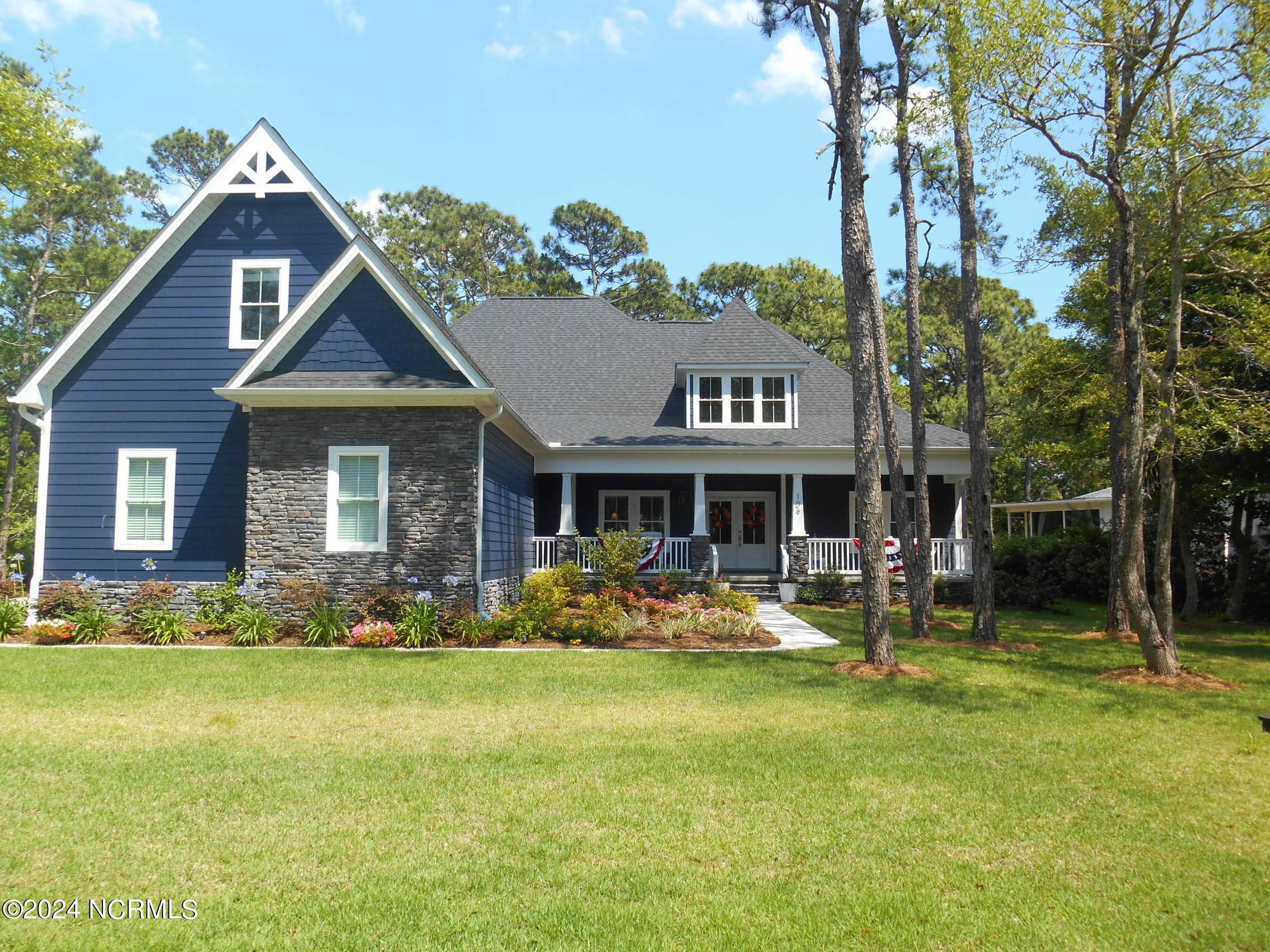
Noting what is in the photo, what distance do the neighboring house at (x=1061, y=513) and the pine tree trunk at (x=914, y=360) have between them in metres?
10.5

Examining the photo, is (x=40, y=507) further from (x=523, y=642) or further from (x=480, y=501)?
(x=523, y=642)

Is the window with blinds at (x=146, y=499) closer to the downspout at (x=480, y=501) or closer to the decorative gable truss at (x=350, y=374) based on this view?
the decorative gable truss at (x=350, y=374)

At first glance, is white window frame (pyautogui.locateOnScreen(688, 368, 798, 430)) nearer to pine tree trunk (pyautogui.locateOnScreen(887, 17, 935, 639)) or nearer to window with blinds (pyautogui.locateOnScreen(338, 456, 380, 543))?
pine tree trunk (pyautogui.locateOnScreen(887, 17, 935, 639))

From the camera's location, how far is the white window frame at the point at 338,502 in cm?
1260

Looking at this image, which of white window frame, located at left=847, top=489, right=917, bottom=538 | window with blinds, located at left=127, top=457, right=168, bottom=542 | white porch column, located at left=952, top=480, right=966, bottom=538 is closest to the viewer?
window with blinds, located at left=127, top=457, right=168, bottom=542

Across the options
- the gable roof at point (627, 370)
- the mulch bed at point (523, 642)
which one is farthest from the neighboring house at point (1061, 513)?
the mulch bed at point (523, 642)

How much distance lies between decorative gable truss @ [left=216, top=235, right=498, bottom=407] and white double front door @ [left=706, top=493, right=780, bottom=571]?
1018cm

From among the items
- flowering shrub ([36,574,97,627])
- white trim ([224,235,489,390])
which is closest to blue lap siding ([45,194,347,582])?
flowering shrub ([36,574,97,627])

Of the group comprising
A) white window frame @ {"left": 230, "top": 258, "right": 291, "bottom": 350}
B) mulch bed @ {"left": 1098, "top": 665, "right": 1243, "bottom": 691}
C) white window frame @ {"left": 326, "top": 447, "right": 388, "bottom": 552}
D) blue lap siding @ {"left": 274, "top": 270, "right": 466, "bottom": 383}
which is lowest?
mulch bed @ {"left": 1098, "top": 665, "right": 1243, "bottom": 691}

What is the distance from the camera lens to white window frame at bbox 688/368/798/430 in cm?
2002

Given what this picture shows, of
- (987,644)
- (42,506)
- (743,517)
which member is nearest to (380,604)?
→ (42,506)

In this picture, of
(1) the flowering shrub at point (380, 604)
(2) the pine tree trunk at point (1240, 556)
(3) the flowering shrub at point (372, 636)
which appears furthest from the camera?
(2) the pine tree trunk at point (1240, 556)

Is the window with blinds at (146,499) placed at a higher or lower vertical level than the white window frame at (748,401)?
lower

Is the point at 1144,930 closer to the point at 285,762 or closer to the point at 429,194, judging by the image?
the point at 285,762
